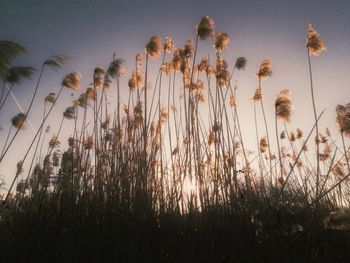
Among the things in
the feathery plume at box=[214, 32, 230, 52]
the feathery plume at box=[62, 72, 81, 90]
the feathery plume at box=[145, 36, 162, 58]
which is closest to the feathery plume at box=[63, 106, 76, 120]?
the feathery plume at box=[62, 72, 81, 90]

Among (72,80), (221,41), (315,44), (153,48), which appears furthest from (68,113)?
(315,44)

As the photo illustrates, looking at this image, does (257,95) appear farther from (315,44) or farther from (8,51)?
(8,51)

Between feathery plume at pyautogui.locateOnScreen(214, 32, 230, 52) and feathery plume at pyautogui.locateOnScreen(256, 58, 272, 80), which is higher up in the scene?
feathery plume at pyautogui.locateOnScreen(214, 32, 230, 52)

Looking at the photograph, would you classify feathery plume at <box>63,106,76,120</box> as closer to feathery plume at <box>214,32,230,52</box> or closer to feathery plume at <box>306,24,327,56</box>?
feathery plume at <box>214,32,230,52</box>

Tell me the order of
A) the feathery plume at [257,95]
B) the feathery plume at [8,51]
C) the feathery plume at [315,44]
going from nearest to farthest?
the feathery plume at [8,51]
the feathery plume at [315,44]
the feathery plume at [257,95]

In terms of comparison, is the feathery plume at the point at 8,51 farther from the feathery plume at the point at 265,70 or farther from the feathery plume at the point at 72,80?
the feathery plume at the point at 265,70

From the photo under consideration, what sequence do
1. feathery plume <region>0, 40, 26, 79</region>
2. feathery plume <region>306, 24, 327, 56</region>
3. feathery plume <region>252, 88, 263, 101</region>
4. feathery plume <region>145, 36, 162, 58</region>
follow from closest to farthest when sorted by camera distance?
feathery plume <region>0, 40, 26, 79</region>, feathery plume <region>306, 24, 327, 56</region>, feathery plume <region>145, 36, 162, 58</region>, feathery plume <region>252, 88, 263, 101</region>

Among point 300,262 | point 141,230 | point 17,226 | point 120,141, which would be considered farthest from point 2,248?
point 300,262

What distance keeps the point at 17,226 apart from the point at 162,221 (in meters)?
1.70

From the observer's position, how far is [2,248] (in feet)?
10.5

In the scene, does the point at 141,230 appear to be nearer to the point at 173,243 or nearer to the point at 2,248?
the point at 173,243

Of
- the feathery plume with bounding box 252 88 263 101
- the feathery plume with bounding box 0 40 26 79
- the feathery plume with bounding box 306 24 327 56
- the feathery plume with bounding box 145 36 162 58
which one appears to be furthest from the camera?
the feathery plume with bounding box 252 88 263 101

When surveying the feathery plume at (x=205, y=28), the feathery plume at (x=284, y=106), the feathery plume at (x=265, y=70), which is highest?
the feathery plume at (x=205, y=28)

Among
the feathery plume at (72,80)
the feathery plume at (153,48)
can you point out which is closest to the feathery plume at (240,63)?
the feathery plume at (153,48)
